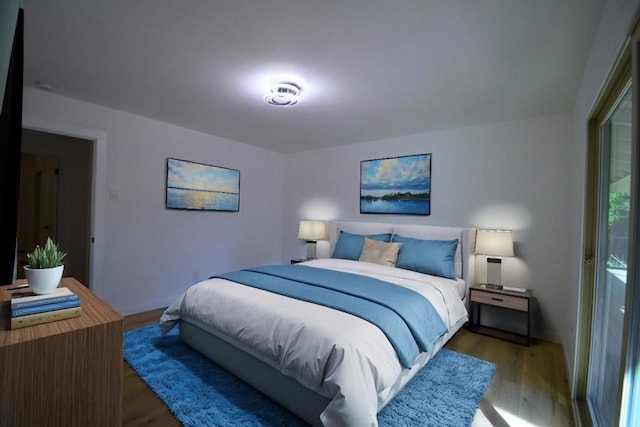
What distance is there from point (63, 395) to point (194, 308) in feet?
4.49

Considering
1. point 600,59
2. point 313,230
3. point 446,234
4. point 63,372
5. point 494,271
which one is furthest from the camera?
point 313,230

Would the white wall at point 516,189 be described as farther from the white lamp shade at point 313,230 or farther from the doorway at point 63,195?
the doorway at point 63,195

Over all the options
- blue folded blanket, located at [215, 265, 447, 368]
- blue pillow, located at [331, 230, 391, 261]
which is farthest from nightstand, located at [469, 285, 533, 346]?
blue pillow, located at [331, 230, 391, 261]

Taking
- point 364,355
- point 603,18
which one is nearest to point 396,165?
point 603,18

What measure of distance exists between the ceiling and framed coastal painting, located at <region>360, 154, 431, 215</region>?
78cm

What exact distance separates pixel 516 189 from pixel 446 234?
2.82 ft

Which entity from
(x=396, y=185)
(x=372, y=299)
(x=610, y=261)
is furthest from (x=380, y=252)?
(x=610, y=261)

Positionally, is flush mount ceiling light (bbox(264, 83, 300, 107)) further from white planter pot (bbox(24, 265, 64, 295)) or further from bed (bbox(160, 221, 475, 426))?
white planter pot (bbox(24, 265, 64, 295))

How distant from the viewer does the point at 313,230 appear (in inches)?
175

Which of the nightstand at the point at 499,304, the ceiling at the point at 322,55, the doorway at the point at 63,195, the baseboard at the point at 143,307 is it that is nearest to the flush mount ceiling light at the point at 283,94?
the ceiling at the point at 322,55

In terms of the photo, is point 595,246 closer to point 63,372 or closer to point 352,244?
point 352,244

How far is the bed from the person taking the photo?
1.47 m

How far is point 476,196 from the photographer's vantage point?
3.37 meters

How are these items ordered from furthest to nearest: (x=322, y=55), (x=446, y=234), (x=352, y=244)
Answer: (x=352, y=244) < (x=446, y=234) < (x=322, y=55)
